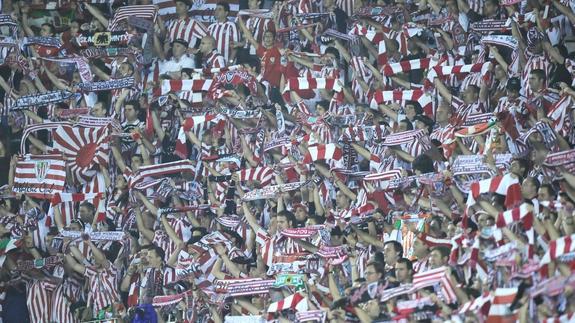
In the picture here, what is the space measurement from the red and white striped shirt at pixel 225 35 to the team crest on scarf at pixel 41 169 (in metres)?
2.69

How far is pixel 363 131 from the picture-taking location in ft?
68.9

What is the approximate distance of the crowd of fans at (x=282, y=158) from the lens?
706 inches

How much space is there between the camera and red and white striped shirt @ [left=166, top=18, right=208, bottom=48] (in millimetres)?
23359

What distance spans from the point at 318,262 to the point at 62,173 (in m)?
4.67

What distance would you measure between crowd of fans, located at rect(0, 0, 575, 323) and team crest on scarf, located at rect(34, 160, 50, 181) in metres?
0.02

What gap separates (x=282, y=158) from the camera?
21.5 m

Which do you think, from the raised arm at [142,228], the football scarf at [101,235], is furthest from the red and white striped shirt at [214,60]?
the football scarf at [101,235]

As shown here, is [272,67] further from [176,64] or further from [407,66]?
[407,66]

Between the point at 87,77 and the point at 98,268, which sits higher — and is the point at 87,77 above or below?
above

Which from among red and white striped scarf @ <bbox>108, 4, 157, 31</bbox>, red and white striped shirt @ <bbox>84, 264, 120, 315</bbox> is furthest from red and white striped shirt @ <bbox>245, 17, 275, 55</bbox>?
red and white striped shirt @ <bbox>84, 264, 120, 315</bbox>

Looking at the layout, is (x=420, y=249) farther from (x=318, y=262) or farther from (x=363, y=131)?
(x=363, y=131)

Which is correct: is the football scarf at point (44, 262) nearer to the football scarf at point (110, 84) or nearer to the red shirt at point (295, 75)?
the football scarf at point (110, 84)

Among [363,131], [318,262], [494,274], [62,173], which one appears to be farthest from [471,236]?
[62,173]

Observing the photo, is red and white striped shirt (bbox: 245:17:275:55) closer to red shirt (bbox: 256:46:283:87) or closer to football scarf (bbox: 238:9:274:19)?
football scarf (bbox: 238:9:274:19)
